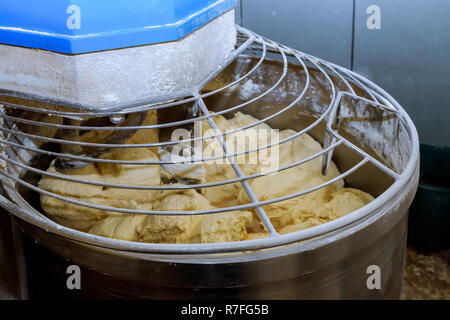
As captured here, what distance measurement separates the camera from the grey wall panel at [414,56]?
6.14 feet

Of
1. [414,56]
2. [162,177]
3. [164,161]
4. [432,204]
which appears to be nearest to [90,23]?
[164,161]

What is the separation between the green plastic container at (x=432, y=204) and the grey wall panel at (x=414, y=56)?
0.07 meters

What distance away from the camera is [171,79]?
108 centimetres

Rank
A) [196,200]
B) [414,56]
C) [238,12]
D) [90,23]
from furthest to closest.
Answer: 1. [238,12]
2. [414,56]
3. [196,200]
4. [90,23]

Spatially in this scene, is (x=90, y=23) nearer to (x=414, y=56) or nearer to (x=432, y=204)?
(x=414, y=56)

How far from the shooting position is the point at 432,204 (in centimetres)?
202

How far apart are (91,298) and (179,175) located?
44cm

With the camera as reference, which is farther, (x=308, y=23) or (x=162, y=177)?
(x=308, y=23)

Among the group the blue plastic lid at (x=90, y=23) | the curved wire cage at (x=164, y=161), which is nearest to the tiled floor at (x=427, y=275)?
the curved wire cage at (x=164, y=161)

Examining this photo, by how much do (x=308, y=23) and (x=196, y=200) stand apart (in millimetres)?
1187

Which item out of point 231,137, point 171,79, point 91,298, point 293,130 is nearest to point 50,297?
point 91,298

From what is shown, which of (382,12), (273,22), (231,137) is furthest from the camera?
(273,22)

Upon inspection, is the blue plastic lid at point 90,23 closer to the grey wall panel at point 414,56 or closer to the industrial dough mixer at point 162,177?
the industrial dough mixer at point 162,177
